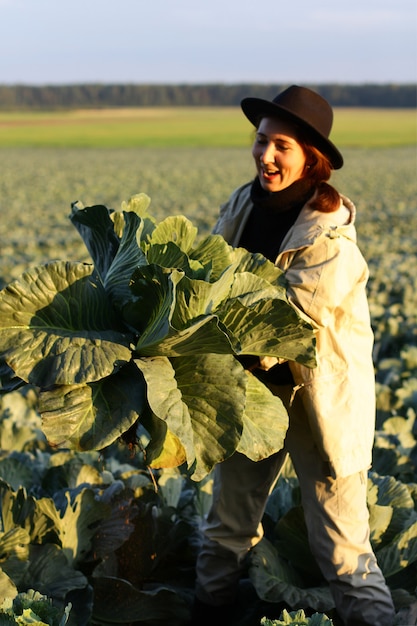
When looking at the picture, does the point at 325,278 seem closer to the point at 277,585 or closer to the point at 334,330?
the point at 334,330

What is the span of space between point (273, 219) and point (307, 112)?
1.23 ft

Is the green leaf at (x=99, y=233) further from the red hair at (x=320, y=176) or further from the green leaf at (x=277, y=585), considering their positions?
the green leaf at (x=277, y=585)

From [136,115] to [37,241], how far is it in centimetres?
8280

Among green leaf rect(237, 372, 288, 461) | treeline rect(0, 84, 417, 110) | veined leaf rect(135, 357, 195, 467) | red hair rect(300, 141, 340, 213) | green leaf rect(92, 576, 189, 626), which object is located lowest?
treeline rect(0, 84, 417, 110)

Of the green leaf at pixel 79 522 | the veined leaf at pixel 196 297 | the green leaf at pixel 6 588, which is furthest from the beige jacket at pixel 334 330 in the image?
the green leaf at pixel 6 588

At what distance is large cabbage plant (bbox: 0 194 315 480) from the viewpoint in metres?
1.96

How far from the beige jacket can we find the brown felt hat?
0.20 metres

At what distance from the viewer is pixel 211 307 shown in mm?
2074

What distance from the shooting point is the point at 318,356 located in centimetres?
245

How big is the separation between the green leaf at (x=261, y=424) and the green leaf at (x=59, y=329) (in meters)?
0.38

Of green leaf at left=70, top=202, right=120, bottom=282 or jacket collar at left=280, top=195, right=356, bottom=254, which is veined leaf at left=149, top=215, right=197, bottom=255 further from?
jacket collar at left=280, top=195, right=356, bottom=254

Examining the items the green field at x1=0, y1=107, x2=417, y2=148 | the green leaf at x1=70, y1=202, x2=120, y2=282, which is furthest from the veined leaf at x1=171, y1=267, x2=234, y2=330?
the green field at x1=0, y1=107, x2=417, y2=148

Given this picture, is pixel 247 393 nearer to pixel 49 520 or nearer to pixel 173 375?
pixel 173 375

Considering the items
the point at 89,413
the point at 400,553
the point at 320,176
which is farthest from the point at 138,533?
the point at 320,176
